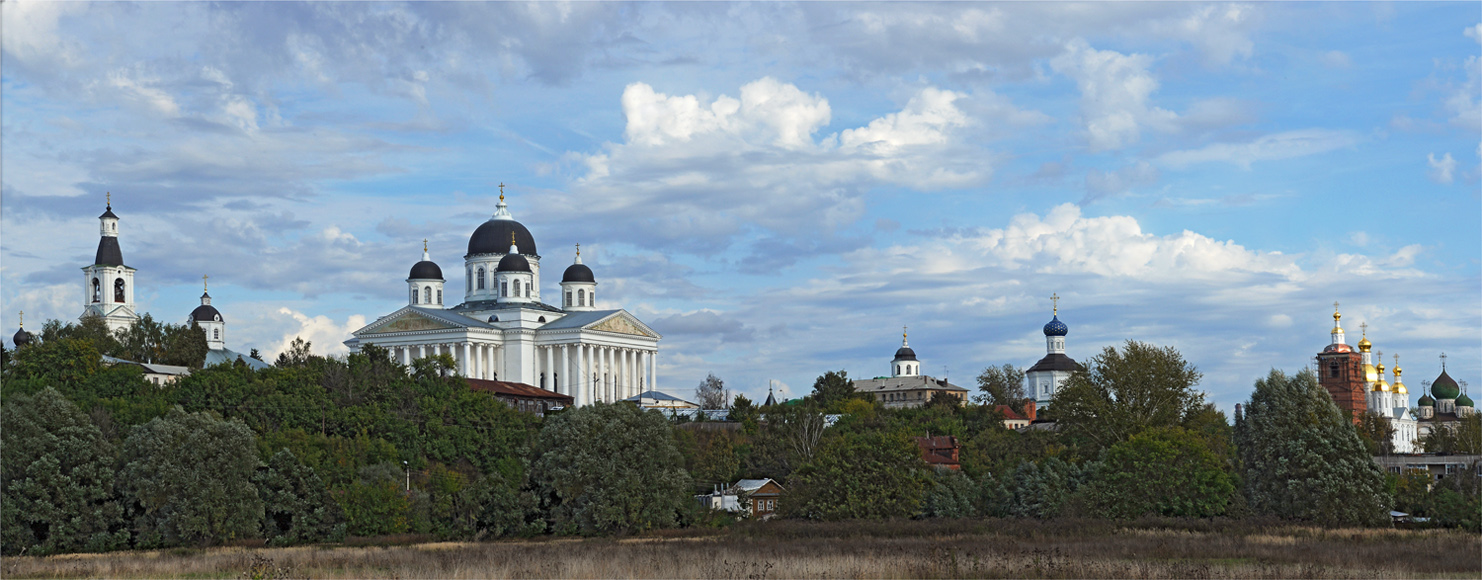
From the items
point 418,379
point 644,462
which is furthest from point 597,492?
point 418,379

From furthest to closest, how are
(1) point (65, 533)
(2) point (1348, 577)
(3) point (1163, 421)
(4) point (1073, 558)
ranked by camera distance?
(3) point (1163, 421) → (1) point (65, 533) → (4) point (1073, 558) → (2) point (1348, 577)

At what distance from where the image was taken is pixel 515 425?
6912cm

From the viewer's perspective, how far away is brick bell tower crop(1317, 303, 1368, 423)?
152125mm

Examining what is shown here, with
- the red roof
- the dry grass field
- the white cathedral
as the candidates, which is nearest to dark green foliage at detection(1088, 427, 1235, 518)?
the dry grass field

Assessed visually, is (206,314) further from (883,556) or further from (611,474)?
(883,556)

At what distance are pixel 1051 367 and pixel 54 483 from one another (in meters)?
129

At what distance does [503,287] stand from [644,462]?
226 ft

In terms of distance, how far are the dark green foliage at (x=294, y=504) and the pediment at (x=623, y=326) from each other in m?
65.4

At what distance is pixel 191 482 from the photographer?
52312 mm

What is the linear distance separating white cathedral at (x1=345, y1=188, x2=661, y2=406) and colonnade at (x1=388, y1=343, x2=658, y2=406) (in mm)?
76

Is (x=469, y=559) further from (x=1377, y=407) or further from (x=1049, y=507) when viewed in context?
(x=1377, y=407)

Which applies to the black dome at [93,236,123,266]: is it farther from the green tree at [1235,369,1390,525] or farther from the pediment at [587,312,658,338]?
the green tree at [1235,369,1390,525]

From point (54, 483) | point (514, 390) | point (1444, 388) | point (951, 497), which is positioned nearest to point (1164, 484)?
point (951, 497)

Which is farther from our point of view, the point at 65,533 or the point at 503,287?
the point at 503,287
